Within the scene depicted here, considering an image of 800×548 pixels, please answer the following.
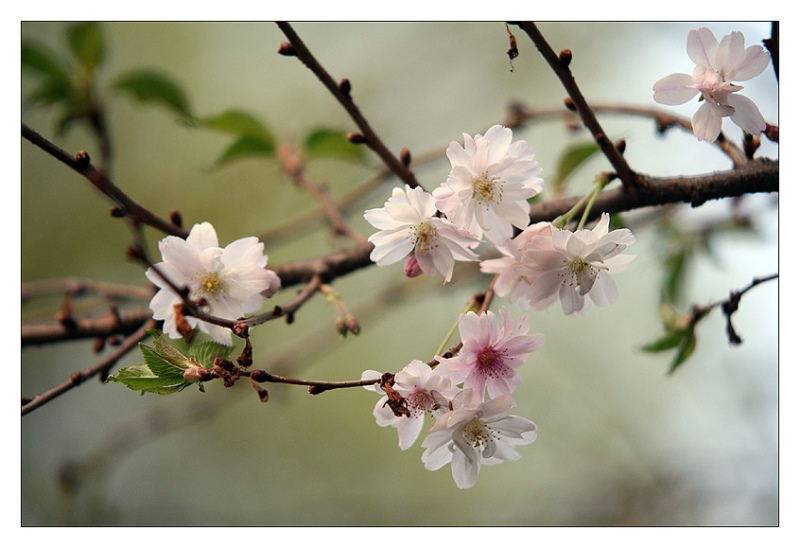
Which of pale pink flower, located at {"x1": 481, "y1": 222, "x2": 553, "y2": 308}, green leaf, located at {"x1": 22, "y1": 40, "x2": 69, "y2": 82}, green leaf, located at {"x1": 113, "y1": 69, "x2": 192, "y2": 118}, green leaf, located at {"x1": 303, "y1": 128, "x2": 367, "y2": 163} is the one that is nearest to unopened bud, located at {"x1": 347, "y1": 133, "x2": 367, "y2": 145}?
pale pink flower, located at {"x1": 481, "y1": 222, "x2": 553, "y2": 308}

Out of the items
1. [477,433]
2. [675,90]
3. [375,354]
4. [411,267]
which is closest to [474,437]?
[477,433]

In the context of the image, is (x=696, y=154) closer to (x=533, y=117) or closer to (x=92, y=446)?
(x=533, y=117)

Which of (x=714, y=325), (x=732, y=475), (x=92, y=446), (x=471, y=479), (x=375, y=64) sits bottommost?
(x=471, y=479)

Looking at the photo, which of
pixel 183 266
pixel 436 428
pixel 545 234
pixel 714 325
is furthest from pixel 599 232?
pixel 714 325

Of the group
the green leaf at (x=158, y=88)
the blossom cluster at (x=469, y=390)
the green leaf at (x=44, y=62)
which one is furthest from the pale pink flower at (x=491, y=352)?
the green leaf at (x=44, y=62)

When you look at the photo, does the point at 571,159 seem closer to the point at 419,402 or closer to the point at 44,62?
the point at 419,402

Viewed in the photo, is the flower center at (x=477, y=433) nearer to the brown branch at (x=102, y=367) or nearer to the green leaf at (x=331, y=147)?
the brown branch at (x=102, y=367)
